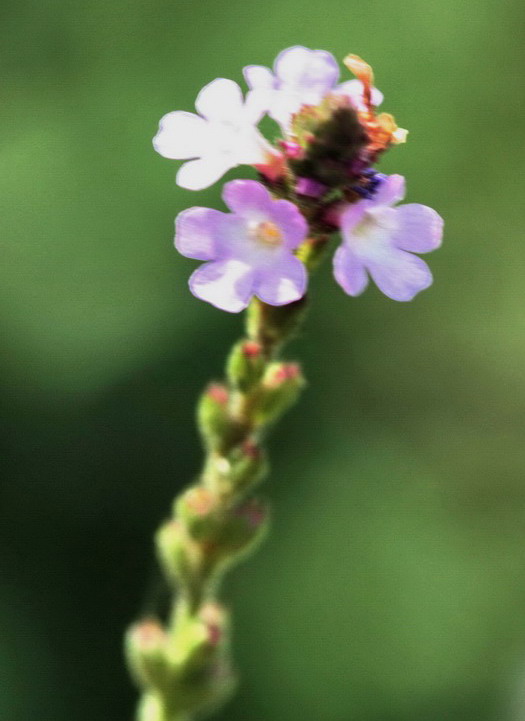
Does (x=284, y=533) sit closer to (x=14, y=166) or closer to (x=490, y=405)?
(x=490, y=405)

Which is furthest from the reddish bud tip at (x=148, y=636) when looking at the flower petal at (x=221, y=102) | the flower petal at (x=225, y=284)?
the flower petal at (x=221, y=102)

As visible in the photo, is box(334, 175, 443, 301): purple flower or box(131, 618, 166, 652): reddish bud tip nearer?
box(334, 175, 443, 301): purple flower

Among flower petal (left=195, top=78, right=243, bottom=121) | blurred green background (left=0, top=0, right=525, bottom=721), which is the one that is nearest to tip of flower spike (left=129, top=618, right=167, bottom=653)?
flower petal (left=195, top=78, right=243, bottom=121)

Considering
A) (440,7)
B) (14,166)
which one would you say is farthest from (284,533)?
(440,7)

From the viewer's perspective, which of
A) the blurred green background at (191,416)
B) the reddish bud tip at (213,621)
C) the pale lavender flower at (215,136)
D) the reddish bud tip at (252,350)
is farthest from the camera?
the blurred green background at (191,416)

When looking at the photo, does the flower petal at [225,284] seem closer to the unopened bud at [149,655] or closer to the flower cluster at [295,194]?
the flower cluster at [295,194]

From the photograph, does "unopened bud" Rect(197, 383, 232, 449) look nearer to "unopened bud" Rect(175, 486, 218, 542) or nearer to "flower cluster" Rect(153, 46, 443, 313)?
"unopened bud" Rect(175, 486, 218, 542)
